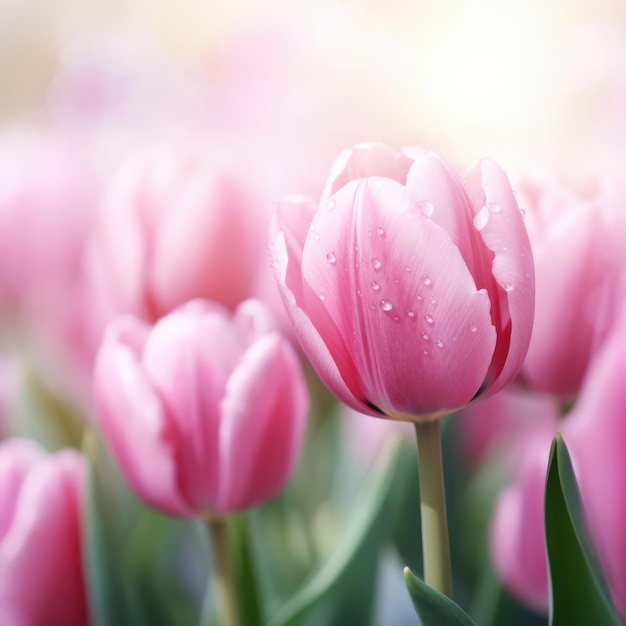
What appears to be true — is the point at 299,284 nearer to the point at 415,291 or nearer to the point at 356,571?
the point at 415,291

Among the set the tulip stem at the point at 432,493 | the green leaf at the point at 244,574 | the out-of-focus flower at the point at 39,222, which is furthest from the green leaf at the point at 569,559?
the out-of-focus flower at the point at 39,222

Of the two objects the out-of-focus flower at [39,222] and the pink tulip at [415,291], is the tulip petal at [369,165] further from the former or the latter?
the out-of-focus flower at [39,222]

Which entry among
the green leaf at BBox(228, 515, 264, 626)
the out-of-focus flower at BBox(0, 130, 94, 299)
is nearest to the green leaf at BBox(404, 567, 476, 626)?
the green leaf at BBox(228, 515, 264, 626)

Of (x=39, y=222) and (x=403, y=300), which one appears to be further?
(x=39, y=222)

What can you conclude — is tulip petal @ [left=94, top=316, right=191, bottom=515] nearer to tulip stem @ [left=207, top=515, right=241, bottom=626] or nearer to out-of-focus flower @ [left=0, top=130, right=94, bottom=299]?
tulip stem @ [left=207, top=515, right=241, bottom=626]

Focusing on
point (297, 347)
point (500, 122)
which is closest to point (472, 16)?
point (500, 122)

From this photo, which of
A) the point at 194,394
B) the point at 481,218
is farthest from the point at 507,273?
the point at 194,394

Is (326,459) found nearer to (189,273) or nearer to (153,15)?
(189,273)
